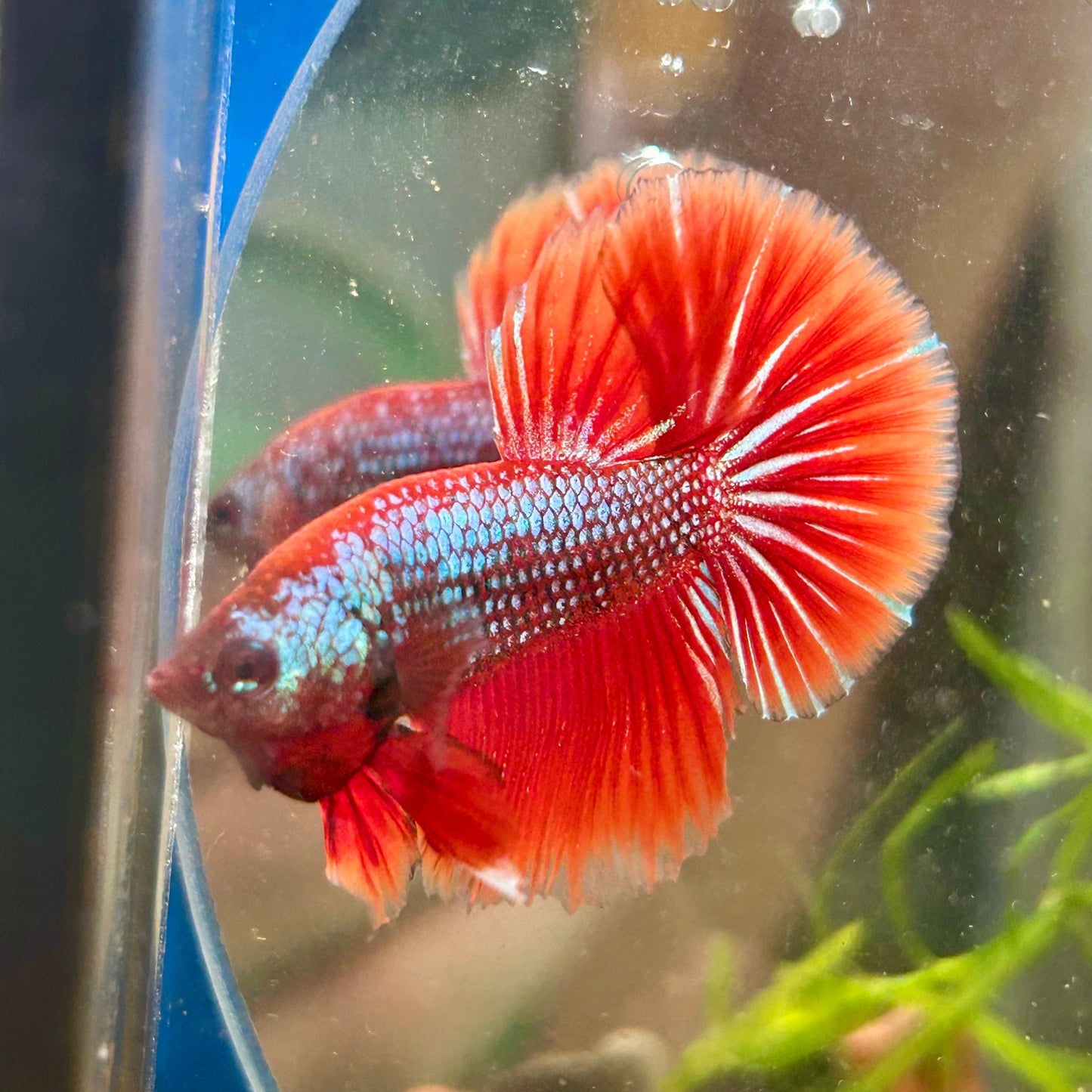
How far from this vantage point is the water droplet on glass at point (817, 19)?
1.51ft

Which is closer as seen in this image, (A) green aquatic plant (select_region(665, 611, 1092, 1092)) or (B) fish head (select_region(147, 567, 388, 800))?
(B) fish head (select_region(147, 567, 388, 800))

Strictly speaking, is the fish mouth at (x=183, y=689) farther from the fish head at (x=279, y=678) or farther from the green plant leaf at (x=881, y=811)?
the green plant leaf at (x=881, y=811)

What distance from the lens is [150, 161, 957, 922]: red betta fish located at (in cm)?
33

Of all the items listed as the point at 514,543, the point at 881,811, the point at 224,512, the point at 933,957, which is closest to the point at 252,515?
the point at 224,512

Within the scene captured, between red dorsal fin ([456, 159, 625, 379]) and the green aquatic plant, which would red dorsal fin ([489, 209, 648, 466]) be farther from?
the green aquatic plant

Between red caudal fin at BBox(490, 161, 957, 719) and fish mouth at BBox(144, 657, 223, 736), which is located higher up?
red caudal fin at BBox(490, 161, 957, 719)

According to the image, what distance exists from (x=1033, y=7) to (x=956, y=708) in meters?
0.41

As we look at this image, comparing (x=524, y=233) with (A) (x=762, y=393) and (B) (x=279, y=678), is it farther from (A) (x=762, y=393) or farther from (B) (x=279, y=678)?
(B) (x=279, y=678)

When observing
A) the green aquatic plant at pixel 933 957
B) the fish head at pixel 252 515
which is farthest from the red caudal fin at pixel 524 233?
the green aquatic plant at pixel 933 957

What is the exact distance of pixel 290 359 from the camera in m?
0.42

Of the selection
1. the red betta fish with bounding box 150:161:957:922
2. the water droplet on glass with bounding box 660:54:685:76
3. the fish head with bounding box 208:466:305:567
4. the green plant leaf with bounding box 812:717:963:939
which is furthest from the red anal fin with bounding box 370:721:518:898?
the water droplet on glass with bounding box 660:54:685:76

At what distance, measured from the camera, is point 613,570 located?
1.19 feet

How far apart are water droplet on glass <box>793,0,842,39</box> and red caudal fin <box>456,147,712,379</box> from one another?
113 millimetres

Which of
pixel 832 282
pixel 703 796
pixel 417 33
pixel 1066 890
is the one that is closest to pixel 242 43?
pixel 417 33
